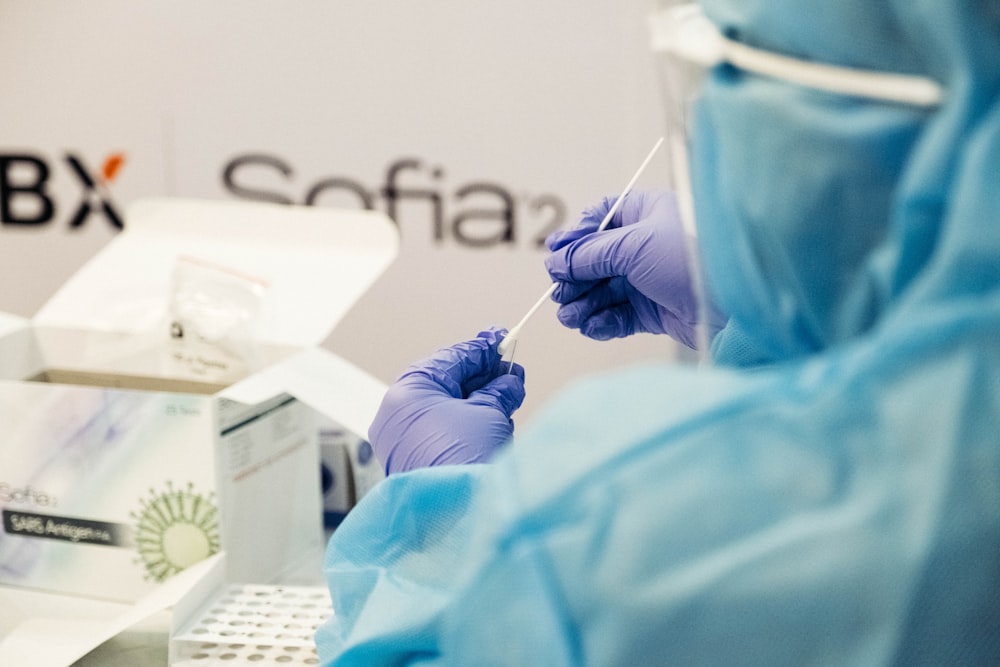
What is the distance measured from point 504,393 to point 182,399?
35 cm

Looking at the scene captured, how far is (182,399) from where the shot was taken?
1124 millimetres

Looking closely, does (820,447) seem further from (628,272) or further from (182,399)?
(182,399)

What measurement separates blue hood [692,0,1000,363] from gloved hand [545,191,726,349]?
1.83 ft

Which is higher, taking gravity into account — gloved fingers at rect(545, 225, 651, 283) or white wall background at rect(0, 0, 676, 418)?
white wall background at rect(0, 0, 676, 418)

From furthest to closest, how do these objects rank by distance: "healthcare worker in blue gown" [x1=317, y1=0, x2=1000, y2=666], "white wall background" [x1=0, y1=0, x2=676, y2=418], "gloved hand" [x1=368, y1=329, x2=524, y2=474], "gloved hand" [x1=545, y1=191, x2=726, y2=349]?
"white wall background" [x1=0, y1=0, x2=676, y2=418], "gloved hand" [x1=545, y1=191, x2=726, y2=349], "gloved hand" [x1=368, y1=329, x2=524, y2=474], "healthcare worker in blue gown" [x1=317, y1=0, x2=1000, y2=666]

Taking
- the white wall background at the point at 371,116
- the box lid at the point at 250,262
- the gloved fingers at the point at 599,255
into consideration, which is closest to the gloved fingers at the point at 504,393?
the gloved fingers at the point at 599,255

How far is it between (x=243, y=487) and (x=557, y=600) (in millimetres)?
791

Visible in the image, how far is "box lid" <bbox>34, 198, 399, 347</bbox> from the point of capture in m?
1.31

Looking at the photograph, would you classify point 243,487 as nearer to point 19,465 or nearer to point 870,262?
point 19,465

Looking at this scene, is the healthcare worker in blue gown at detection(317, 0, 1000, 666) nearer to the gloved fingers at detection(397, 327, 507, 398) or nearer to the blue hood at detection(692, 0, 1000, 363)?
the blue hood at detection(692, 0, 1000, 363)

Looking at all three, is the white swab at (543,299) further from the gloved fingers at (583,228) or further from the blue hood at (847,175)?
the blue hood at (847,175)

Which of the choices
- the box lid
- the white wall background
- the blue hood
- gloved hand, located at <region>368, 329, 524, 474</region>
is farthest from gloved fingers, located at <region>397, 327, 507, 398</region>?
the white wall background

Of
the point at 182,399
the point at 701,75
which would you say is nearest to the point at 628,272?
the point at 182,399

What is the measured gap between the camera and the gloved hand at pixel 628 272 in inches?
43.9
